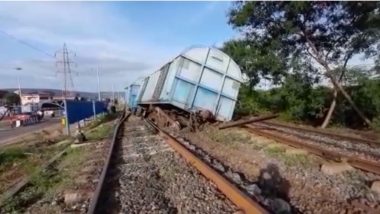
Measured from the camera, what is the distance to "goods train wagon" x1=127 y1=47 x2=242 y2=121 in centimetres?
1595

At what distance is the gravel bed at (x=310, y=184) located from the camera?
18.0 ft

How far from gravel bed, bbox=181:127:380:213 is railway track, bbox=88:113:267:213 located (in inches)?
30.3

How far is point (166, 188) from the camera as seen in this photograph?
668cm

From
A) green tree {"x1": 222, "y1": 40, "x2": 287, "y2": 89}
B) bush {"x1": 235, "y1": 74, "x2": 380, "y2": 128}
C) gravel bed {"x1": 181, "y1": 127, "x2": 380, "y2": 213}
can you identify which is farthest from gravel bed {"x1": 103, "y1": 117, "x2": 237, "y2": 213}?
green tree {"x1": 222, "y1": 40, "x2": 287, "y2": 89}

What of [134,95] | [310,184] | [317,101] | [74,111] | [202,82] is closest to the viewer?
[310,184]

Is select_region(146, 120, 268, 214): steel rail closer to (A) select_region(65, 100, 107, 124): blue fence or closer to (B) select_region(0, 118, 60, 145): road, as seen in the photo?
(A) select_region(65, 100, 107, 124): blue fence

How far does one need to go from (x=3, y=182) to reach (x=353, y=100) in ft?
47.3

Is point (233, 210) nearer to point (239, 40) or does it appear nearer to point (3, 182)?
point (3, 182)

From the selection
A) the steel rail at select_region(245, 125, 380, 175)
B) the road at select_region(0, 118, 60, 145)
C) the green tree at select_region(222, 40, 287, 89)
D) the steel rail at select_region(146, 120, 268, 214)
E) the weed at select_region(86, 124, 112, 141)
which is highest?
the green tree at select_region(222, 40, 287, 89)

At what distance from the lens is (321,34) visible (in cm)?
2022

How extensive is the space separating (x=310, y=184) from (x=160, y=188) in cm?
228

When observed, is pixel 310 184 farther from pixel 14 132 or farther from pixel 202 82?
pixel 14 132

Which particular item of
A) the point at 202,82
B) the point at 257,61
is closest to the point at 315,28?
the point at 257,61

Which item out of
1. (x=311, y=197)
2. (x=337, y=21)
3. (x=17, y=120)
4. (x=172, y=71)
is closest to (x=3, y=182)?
(x=172, y=71)
